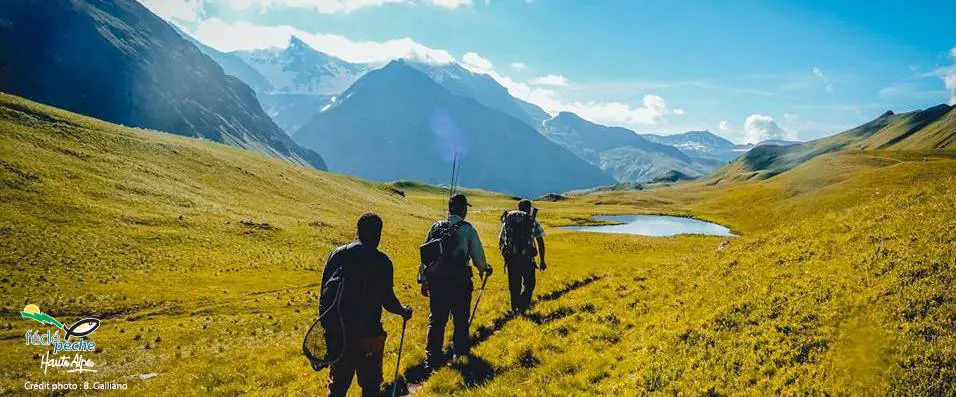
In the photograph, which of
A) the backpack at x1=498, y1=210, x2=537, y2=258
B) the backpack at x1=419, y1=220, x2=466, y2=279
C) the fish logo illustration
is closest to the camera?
the backpack at x1=419, y1=220, x2=466, y2=279

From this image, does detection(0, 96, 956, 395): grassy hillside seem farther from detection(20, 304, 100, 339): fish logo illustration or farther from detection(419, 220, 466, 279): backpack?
detection(419, 220, 466, 279): backpack

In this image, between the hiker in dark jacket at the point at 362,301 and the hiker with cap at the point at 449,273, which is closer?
the hiker in dark jacket at the point at 362,301

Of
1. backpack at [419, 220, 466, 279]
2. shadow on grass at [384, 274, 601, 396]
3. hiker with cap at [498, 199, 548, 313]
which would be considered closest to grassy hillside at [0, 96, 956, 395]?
shadow on grass at [384, 274, 601, 396]

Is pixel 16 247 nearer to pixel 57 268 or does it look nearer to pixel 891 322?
pixel 57 268

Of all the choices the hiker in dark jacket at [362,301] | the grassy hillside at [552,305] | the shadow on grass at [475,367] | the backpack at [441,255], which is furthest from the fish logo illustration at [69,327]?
the hiker in dark jacket at [362,301]

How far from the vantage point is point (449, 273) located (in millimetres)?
12711

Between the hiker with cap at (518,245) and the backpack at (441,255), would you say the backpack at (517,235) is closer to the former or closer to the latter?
the hiker with cap at (518,245)

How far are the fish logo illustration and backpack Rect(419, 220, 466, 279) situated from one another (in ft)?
65.1

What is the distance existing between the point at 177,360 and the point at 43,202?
3771 cm

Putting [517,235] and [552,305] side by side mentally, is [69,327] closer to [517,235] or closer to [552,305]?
[517,235]

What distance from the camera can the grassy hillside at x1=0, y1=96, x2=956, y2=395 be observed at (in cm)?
977

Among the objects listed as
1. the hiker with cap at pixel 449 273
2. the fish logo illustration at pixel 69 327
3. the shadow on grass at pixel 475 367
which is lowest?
the fish logo illustration at pixel 69 327

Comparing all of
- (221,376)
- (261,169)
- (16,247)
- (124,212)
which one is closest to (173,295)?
(16,247)

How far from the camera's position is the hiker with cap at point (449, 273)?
12727mm
